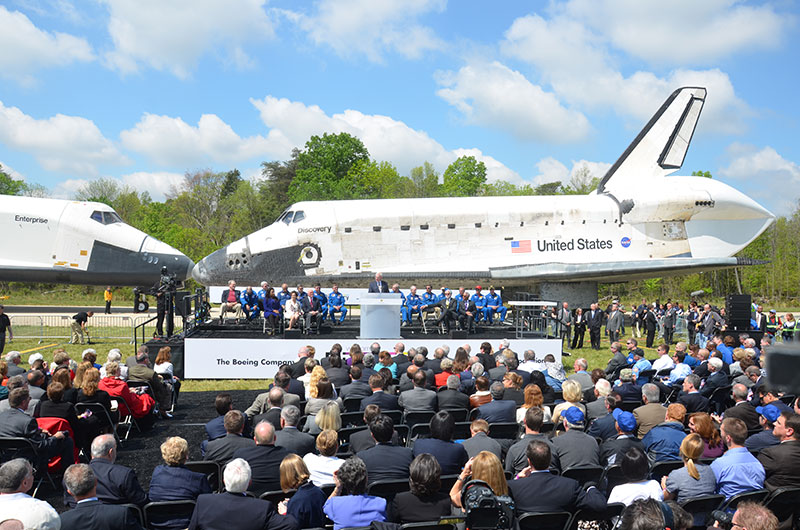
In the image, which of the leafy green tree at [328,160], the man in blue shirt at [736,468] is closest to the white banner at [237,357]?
the man in blue shirt at [736,468]

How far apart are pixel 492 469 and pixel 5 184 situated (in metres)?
69.5

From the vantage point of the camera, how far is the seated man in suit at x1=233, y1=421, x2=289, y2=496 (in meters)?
5.53

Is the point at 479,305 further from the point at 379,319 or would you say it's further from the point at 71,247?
the point at 71,247

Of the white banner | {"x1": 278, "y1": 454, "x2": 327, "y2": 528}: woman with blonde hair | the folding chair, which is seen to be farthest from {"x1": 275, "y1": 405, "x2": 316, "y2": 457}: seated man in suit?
the white banner

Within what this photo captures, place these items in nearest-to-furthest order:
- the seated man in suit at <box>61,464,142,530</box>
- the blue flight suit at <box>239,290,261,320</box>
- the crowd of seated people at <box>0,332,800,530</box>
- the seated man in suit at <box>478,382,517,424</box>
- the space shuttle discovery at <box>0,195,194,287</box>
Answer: the seated man in suit at <box>61,464,142,530</box>
the crowd of seated people at <box>0,332,800,530</box>
the seated man in suit at <box>478,382,517,424</box>
the blue flight suit at <box>239,290,261,320</box>
the space shuttle discovery at <box>0,195,194,287</box>

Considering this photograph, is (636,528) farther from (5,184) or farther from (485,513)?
(5,184)

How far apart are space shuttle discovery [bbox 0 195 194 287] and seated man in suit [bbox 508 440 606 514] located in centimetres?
2257

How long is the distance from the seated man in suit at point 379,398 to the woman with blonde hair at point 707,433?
12.4 ft

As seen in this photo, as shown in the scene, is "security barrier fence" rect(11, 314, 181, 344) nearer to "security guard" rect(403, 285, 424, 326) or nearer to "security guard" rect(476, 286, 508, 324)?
"security guard" rect(403, 285, 424, 326)

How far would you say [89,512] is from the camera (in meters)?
4.12

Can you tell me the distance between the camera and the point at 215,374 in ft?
48.6

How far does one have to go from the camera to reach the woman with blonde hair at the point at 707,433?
627 centimetres

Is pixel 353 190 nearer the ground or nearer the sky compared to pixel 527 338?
nearer the sky

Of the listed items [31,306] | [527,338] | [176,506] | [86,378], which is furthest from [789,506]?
[31,306]
